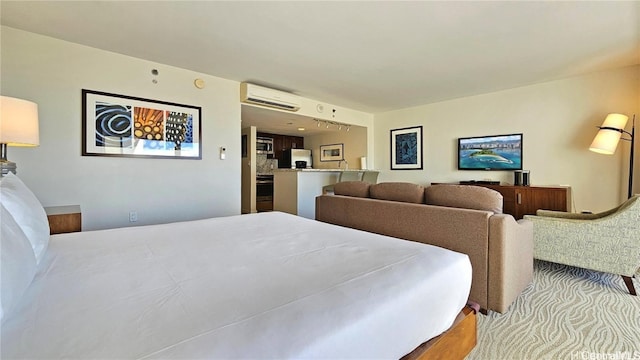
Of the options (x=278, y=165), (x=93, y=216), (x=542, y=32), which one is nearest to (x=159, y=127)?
(x=93, y=216)

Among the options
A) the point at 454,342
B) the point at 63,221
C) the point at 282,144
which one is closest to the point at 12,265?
the point at 454,342

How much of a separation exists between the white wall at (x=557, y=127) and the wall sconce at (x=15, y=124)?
5.53 metres

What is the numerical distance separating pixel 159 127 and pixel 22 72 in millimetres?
1239

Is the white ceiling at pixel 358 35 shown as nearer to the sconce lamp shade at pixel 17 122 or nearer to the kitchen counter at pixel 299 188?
the sconce lamp shade at pixel 17 122

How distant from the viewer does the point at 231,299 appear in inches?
34.3

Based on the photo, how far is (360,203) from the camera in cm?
289

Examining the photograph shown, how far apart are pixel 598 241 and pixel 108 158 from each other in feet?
16.1

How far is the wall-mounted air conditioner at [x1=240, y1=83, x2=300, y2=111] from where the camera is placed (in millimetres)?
4141

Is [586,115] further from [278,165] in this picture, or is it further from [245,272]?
[278,165]

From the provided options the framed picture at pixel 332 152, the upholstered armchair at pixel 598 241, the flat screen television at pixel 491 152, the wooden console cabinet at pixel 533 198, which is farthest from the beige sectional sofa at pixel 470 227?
the framed picture at pixel 332 152

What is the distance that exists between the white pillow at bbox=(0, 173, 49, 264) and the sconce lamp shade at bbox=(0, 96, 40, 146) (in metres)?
1.07

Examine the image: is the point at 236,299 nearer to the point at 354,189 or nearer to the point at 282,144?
the point at 354,189

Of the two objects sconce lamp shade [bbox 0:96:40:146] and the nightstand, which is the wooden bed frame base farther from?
sconce lamp shade [bbox 0:96:40:146]

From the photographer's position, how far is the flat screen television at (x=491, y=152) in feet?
14.7
